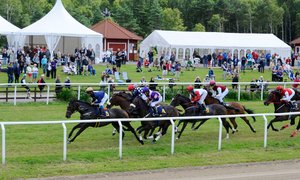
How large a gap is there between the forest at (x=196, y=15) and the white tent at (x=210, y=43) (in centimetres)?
2154

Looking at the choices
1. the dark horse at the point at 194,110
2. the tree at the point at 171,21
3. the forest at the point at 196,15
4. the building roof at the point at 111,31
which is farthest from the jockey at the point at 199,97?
the tree at the point at 171,21

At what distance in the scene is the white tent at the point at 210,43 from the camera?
40.9 meters

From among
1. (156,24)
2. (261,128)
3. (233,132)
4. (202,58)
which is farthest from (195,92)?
(156,24)

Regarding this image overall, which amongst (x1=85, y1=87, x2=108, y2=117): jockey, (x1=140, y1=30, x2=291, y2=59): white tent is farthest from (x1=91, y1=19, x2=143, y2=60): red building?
(x1=85, y1=87, x2=108, y2=117): jockey

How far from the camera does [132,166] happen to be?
11.5 meters

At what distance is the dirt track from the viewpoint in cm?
1073

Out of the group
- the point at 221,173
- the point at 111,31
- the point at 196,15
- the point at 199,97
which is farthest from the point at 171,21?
the point at 221,173

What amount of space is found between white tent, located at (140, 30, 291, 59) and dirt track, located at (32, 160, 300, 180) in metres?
28.7

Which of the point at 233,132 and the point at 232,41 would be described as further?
the point at 232,41

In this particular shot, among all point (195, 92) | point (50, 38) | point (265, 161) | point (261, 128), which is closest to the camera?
point (265, 161)

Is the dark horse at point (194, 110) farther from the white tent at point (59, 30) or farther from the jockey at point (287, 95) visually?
the white tent at point (59, 30)

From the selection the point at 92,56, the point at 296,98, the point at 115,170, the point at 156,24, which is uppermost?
the point at 156,24

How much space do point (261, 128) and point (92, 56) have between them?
64.9ft

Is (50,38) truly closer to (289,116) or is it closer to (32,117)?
(32,117)
